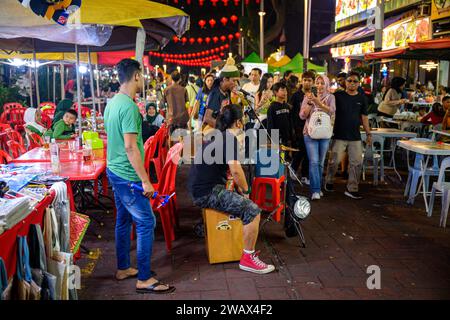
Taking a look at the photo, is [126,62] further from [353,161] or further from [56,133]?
[353,161]

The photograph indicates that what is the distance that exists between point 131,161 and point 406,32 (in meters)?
15.7

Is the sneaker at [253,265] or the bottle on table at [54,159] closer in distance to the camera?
the sneaker at [253,265]

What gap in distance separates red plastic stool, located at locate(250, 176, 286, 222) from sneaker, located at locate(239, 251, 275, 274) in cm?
135

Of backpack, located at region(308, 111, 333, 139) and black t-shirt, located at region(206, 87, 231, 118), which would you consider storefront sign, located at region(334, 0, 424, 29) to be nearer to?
backpack, located at region(308, 111, 333, 139)

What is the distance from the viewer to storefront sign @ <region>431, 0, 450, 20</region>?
13543mm

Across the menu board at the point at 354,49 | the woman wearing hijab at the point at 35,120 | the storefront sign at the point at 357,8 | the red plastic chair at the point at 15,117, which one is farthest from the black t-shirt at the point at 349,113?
the menu board at the point at 354,49

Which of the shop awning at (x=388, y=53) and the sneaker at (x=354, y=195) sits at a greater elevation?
the shop awning at (x=388, y=53)

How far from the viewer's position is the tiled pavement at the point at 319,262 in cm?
398

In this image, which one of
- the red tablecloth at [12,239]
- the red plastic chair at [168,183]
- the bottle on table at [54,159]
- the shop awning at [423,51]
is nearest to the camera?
the red tablecloth at [12,239]

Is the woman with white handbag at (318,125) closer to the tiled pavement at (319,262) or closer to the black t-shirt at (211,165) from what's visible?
the tiled pavement at (319,262)

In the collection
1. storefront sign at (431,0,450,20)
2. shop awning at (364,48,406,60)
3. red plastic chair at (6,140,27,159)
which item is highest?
storefront sign at (431,0,450,20)

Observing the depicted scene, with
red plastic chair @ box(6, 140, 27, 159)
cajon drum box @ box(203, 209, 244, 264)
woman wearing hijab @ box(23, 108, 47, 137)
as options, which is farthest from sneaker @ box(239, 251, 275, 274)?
woman wearing hijab @ box(23, 108, 47, 137)

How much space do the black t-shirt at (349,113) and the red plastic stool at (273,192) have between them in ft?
5.31

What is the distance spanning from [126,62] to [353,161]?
4567 millimetres
